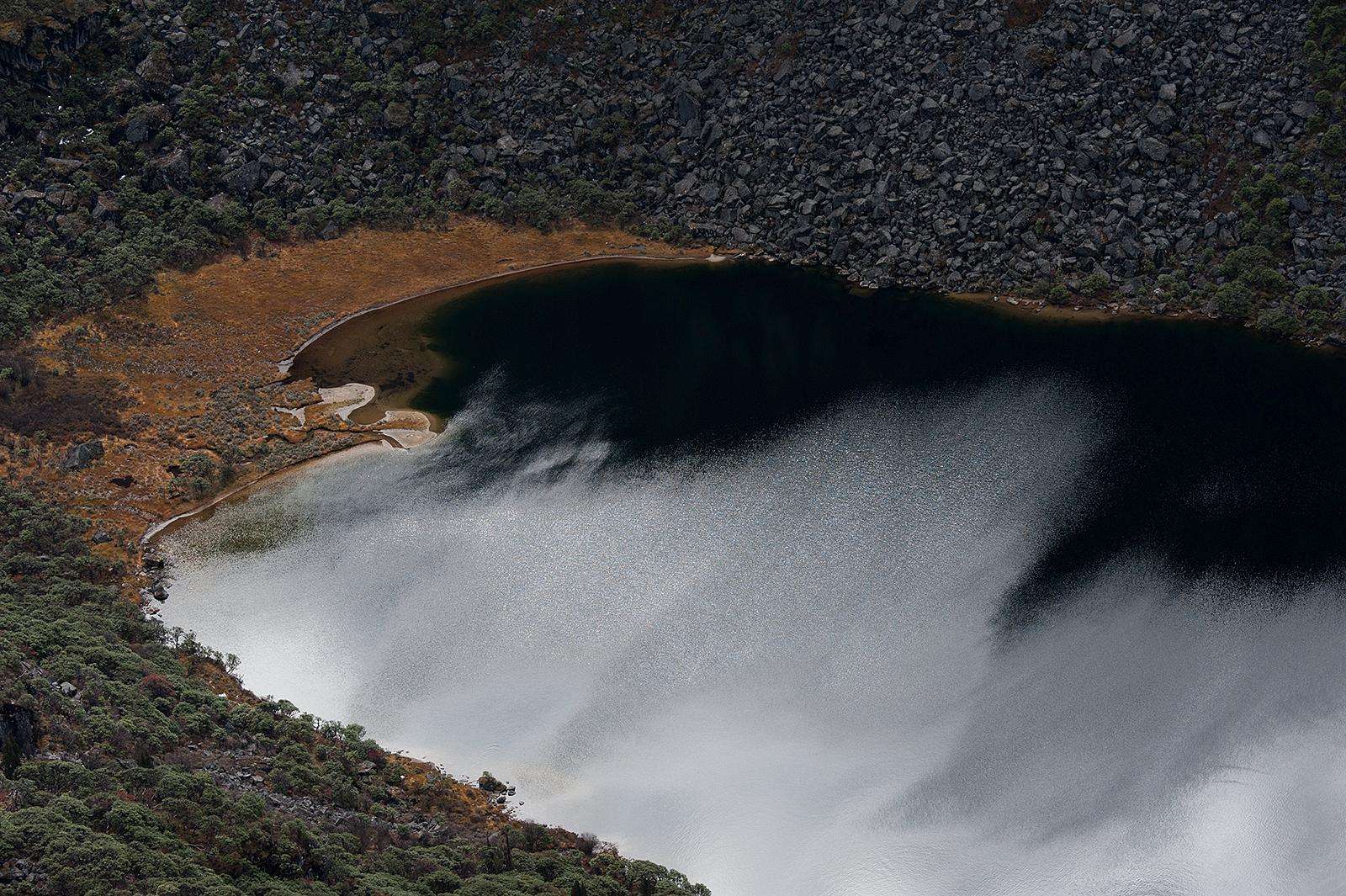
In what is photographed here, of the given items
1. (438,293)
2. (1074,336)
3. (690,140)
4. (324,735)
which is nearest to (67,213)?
(438,293)

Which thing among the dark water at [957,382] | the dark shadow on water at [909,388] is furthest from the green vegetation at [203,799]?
the dark water at [957,382]

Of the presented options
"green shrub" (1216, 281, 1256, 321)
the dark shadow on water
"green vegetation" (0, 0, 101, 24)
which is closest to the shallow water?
the dark shadow on water

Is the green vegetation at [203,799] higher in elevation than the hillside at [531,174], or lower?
lower

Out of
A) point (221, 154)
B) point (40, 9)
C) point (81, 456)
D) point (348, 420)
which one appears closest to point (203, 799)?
point (81, 456)

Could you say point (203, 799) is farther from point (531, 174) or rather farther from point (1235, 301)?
point (1235, 301)

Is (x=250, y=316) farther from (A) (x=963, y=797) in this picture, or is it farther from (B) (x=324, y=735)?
(A) (x=963, y=797)

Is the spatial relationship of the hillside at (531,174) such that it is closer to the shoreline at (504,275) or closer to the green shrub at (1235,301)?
the green shrub at (1235,301)
